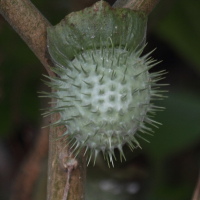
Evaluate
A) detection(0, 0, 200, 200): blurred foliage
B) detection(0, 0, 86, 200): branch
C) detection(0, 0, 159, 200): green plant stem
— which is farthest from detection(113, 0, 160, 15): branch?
detection(0, 0, 200, 200): blurred foliage

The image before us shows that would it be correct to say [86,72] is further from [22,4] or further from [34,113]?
[34,113]

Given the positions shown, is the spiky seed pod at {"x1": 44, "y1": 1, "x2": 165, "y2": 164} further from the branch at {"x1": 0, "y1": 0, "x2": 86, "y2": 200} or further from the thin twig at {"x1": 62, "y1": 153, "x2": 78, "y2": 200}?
the thin twig at {"x1": 62, "y1": 153, "x2": 78, "y2": 200}

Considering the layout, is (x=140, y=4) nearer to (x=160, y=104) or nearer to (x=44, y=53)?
(x=44, y=53)

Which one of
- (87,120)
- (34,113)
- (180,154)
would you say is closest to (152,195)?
(180,154)

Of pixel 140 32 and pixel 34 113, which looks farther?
pixel 34 113

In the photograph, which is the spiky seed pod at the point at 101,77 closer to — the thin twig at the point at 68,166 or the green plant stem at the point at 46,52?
the green plant stem at the point at 46,52

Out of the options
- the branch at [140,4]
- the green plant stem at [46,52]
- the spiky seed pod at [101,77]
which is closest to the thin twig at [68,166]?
the green plant stem at [46,52]

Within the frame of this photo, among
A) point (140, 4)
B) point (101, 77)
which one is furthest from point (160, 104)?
point (101, 77)
